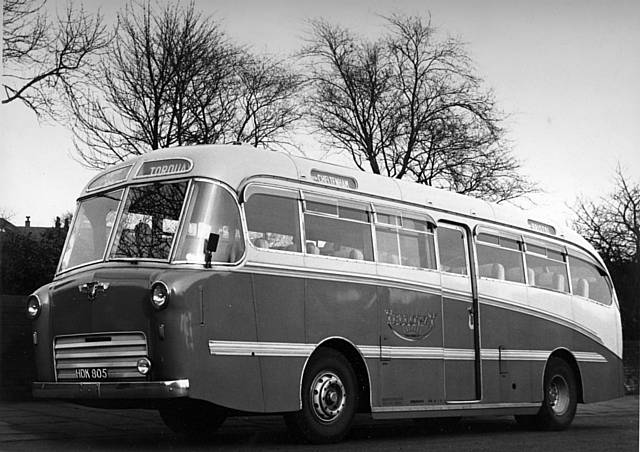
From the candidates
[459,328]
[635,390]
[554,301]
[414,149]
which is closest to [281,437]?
[459,328]

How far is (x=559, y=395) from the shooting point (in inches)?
548

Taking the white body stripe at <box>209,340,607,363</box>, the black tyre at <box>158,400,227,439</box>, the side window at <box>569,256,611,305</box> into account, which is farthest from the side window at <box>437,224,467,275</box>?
the black tyre at <box>158,400,227,439</box>

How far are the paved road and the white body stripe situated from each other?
975 millimetres

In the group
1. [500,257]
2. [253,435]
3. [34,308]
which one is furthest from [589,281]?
[34,308]

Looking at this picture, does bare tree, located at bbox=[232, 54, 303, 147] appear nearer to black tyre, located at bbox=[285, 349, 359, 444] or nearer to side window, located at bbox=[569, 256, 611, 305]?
side window, located at bbox=[569, 256, 611, 305]

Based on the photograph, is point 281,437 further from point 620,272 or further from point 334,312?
point 620,272

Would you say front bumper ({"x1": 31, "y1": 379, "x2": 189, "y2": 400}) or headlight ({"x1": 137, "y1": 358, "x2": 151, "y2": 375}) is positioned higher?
headlight ({"x1": 137, "y1": 358, "x2": 151, "y2": 375})

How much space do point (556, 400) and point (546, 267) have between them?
6.29ft

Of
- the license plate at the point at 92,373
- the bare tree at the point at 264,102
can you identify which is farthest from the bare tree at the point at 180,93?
the license plate at the point at 92,373

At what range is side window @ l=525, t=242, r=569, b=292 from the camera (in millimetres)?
13758

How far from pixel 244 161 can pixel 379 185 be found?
222 centimetres

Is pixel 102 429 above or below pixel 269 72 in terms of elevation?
below

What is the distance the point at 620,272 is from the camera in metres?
20.0

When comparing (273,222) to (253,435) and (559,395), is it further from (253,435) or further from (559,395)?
(559,395)
